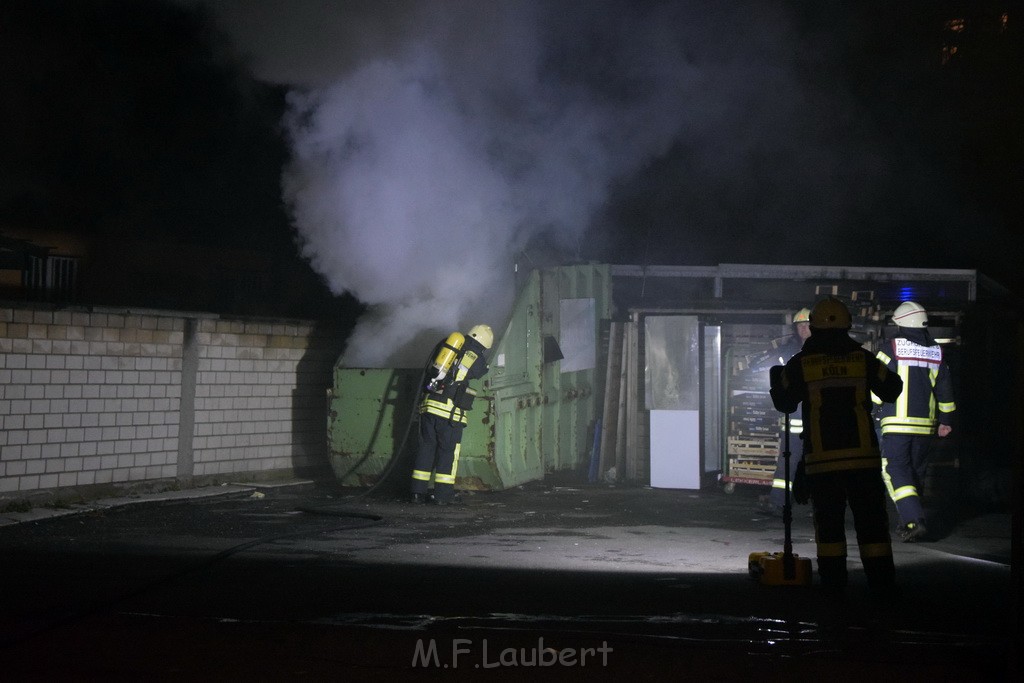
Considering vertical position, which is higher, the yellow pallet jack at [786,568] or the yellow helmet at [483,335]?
the yellow helmet at [483,335]

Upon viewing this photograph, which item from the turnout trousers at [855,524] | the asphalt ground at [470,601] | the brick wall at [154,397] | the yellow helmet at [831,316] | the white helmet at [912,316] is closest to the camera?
the asphalt ground at [470,601]

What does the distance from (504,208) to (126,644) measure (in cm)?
798

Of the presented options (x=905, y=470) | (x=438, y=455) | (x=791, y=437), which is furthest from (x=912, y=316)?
(x=438, y=455)

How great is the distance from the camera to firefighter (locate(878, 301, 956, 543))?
8.15m

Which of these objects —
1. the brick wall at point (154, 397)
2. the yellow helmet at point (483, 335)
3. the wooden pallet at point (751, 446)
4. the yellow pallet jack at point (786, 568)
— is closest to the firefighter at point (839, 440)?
the yellow pallet jack at point (786, 568)

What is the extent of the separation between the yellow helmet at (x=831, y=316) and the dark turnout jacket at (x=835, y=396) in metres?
0.04

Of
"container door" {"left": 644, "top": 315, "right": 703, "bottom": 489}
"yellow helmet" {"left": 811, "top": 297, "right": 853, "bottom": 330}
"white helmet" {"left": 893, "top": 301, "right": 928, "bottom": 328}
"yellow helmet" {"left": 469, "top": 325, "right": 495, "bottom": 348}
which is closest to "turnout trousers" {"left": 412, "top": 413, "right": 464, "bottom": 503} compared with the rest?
"yellow helmet" {"left": 469, "top": 325, "right": 495, "bottom": 348}

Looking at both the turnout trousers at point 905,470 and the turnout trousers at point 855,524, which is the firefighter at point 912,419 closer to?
the turnout trousers at point 905,470

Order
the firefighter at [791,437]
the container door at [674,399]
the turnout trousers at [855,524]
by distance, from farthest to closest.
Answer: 1. the container door at [674,399]
2. the firefighter at [791,437]
3. the turnout trousers at [855,524]

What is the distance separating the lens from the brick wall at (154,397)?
31.5ft

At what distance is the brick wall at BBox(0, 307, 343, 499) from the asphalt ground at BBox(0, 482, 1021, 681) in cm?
105

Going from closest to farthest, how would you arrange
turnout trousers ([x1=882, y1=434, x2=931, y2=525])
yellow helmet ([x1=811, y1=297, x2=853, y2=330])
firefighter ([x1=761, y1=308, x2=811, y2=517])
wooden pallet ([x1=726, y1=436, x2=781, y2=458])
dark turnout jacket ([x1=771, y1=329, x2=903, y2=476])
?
dark turnout jacket ([x1=771, y1=329, x2=903, y2=476]), yellow helmet ([x1=811, y1=297, x2=853, y2=330]), turnout trousers ([x1=882, y1=434, x2=931, y2=525]), firefighter ([x1=761, y1=308, x2=811, y2=517]), wooden pallet ([x1=726, y1=436, x2=781, y2=458])

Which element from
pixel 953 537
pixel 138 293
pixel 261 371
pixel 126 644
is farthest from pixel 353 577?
pixel 138 293

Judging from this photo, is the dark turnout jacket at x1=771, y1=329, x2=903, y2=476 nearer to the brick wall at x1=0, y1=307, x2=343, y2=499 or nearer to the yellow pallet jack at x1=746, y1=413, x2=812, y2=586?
the yellow pallet jack at x1=746, y1=413, x2=812, y2=586
